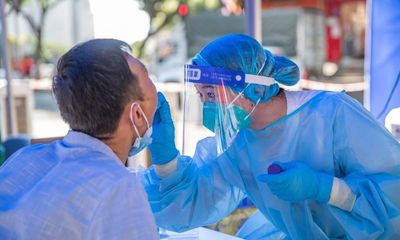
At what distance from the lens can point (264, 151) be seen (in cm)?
179

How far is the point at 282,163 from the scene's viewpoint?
1.59 meters

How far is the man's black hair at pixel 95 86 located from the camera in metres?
1.16

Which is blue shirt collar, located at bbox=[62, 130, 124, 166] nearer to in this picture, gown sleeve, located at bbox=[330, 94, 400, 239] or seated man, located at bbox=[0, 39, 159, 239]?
seated man, located at bbox=[0, 39, 159, 239]

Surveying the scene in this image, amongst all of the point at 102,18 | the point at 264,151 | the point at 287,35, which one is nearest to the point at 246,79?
the point at 264,151

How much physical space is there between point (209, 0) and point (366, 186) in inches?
630

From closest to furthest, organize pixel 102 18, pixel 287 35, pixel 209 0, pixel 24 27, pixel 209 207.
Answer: pixel 209 207 → pixel 102 18 → pixel 287 35 → pixel 209 0 → pixel 24 27

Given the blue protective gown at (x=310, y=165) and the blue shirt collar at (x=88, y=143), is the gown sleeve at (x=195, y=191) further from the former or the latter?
the blue shirt collar at (x=88, y=143)

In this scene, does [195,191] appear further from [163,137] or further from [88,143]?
[88,143]

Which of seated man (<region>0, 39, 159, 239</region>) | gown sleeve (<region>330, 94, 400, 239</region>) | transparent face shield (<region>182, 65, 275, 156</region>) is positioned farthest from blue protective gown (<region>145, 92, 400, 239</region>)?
seated man (<region>0, 39, 159, 239</region>)

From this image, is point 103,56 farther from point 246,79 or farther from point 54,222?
point 246,79

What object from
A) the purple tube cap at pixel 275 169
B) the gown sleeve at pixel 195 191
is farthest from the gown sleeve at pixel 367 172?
the gown sleeve at pixel 195 191

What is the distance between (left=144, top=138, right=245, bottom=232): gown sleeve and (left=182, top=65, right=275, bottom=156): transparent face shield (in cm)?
12

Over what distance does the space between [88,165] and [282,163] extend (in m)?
0.65

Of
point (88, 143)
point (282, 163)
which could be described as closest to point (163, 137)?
point (282, 163)
